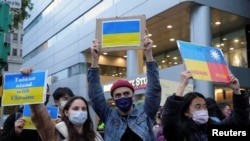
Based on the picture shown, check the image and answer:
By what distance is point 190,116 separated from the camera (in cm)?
376

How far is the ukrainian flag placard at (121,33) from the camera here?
4070 mm

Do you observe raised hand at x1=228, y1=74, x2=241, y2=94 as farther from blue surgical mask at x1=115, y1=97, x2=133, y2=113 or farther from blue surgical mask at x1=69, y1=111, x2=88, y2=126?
blue surgical mask at x1=69, y1=111, x2=88, y2=126

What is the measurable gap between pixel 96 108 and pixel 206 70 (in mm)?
1225

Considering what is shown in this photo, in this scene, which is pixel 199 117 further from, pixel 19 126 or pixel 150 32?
pixel 150 32

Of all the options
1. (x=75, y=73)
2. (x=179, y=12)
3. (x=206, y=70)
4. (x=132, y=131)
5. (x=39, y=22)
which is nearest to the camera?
(x=132, y=131)

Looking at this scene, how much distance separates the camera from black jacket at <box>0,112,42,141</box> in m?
4.32

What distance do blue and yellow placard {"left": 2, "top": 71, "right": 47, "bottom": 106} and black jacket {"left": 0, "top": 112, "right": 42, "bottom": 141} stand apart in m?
0.32

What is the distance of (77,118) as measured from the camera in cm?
375

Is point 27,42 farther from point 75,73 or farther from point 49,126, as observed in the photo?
point 49,126

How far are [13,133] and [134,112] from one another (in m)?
1.50

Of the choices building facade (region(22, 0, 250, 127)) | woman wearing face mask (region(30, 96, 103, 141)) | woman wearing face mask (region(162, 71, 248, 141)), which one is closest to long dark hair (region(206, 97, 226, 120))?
woman wearing face mask (region(162, 71, 248, 141))

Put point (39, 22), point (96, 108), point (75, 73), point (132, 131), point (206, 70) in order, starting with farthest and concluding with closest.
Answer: point (39, 22) → point (75, 73) → point (206, 70) → point (96, 108) → point (132, 131)

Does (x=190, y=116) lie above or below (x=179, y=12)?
below

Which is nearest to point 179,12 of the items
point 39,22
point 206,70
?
point 206,70
